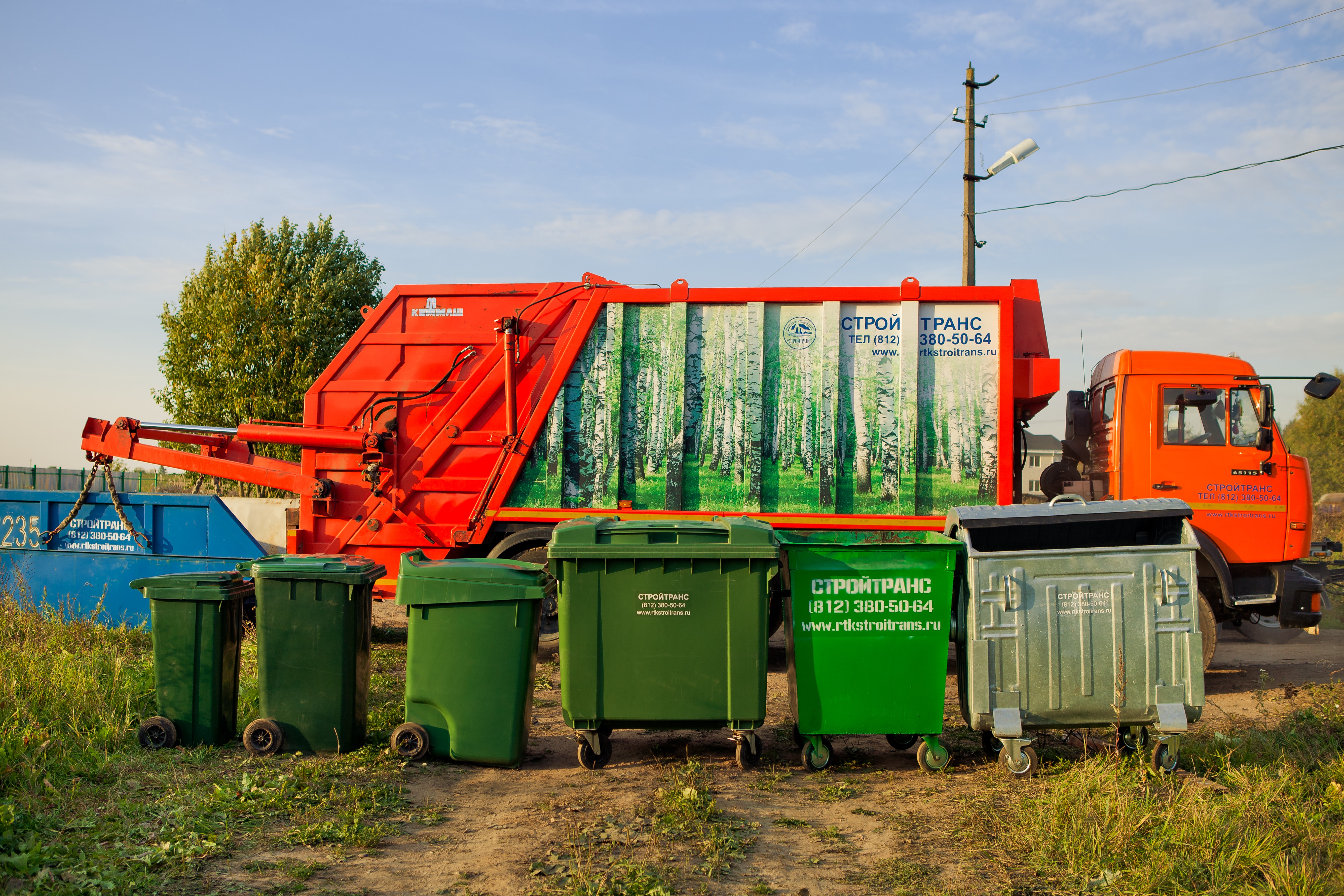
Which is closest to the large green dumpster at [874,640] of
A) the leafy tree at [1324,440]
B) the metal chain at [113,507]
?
the metal chain at [113,507]

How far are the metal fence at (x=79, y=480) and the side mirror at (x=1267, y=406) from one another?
59.0 ft

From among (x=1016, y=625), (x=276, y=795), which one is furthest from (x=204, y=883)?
(x=1016, y=625)

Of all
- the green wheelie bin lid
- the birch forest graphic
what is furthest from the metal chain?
the green wheelie bin lid

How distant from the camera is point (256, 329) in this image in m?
19.6

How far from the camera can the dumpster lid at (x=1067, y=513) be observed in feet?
15.7

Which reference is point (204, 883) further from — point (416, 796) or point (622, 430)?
point (622, 430)

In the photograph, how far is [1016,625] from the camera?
4535 millimetres

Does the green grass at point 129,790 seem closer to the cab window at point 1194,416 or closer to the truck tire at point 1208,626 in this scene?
the truck tire at point 1208,626

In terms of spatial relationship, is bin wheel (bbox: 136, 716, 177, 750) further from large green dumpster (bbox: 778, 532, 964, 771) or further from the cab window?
the cab window

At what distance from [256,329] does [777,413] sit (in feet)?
54.0

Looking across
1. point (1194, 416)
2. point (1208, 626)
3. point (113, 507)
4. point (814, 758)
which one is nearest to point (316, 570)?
point (814, 758)

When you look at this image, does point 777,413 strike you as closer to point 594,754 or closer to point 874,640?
point 874,640

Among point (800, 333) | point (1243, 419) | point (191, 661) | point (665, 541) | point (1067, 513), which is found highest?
point (800, 333)

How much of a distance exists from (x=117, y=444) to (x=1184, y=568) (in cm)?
859
